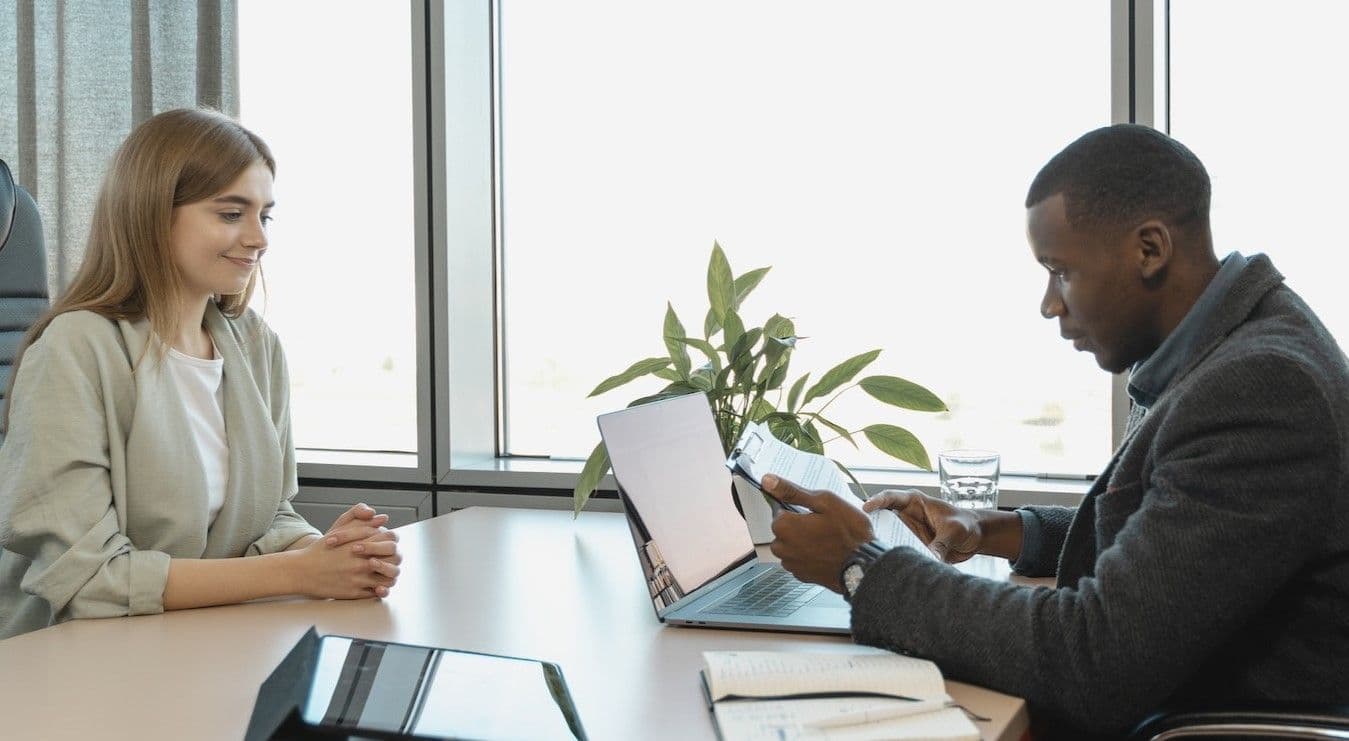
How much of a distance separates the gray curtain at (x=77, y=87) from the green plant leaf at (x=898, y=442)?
1611 millimetres

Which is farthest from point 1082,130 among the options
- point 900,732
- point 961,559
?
point 900,732

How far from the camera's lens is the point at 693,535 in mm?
1459

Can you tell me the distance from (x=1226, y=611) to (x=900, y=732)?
1.00 feet

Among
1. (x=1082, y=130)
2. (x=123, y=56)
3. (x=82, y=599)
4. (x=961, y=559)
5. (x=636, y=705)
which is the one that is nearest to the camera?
(x=636, y=705)

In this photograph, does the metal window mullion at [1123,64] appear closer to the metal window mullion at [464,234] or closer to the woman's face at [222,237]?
the metal window mullion at [464,234]

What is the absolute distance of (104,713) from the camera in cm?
99

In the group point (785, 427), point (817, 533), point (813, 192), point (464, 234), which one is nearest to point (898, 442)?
point (785, 427)

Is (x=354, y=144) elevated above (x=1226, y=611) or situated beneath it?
elevated above

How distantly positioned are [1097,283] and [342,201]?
6.58 feet

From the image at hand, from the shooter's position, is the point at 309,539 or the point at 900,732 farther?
the point at 309,539

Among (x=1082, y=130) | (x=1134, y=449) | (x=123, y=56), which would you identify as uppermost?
(x=123, y=56)

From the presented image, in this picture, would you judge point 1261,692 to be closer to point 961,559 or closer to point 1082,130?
point 961,559

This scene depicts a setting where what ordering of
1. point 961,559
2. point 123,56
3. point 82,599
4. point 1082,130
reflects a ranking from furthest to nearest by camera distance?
point 123,56
point 1082,130
point 961,559
point 82,599

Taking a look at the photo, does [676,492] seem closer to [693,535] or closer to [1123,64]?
[693,535]
